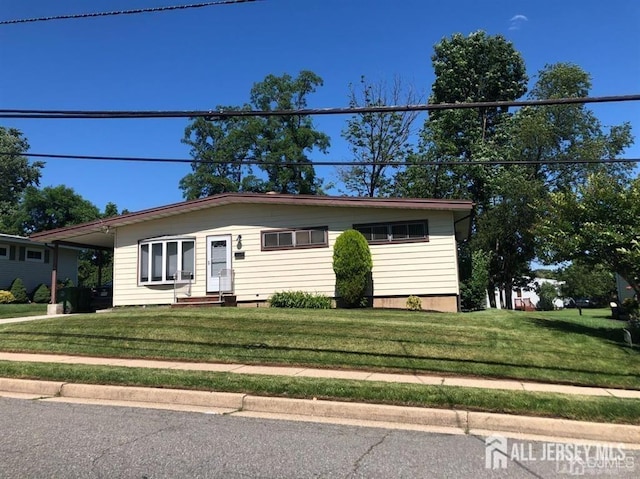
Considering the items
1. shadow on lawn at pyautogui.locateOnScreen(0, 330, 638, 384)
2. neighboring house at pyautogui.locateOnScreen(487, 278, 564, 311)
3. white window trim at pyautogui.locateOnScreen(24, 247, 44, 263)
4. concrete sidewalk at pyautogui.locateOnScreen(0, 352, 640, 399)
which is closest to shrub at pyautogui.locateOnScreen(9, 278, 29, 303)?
white window trim at pyautogui.locateOnScreen(24, 247, 44, 263)

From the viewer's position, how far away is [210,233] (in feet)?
58.3

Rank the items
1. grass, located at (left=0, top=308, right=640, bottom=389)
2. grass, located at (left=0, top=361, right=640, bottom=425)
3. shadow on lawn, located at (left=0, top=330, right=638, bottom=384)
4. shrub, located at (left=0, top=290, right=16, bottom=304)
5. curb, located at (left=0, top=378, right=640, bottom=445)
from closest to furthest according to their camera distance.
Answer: curb, located at (left=0, top=378, right=640, bottom=445) → grass, located at (left=0, top=361, right=640, bottom=425) → shadow on lawn, located at (left=0, top=330, right=638, bottom=384) → grass, located at (left=0, top=308, right=640, bottom=389) → shrub, located at (left=0, top=290, right=16, bottom=304)

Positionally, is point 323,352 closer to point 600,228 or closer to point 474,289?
point 600,228

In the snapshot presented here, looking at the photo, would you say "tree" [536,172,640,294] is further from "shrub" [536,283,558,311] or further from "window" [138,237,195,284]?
"shrub" [536,283,558,311]

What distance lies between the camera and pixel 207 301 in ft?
55.0

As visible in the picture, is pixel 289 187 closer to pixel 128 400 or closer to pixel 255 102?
pixel 255 102

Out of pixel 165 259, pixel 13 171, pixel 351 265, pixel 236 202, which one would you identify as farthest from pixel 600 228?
pixel 13 171

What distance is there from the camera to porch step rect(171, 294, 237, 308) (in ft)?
54.7

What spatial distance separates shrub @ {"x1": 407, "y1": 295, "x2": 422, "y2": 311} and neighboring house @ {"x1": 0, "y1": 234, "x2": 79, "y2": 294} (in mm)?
19639

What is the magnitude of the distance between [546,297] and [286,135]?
31.9m

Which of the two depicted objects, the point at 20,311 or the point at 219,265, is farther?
the point at 20,311

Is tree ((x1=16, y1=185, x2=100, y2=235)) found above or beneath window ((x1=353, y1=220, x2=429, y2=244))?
above

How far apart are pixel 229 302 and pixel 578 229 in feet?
34.1

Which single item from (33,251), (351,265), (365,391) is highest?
(33,251)
